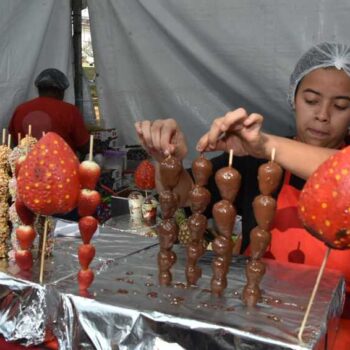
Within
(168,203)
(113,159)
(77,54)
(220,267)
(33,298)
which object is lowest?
(113,159)

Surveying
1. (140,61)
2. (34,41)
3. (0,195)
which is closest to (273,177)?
(0,195)

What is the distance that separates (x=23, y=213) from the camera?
1305 mm

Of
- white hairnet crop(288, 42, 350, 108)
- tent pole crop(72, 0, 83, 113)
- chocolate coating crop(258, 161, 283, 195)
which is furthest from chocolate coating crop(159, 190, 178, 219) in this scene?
tent pole crop(72, 0, 83, 113)

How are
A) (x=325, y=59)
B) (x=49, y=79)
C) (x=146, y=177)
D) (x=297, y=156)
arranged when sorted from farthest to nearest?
1. (x=49, y=79)
2. (x=146, y=177)
3. (x=325, y=59)
4. (x=297, y=156)

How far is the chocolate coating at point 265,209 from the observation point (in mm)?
1128

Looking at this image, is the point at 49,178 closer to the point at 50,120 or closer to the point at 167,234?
the point at 167,234

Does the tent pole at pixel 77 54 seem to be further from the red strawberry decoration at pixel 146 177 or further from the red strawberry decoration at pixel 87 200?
the red strawberry decoration at pixel 87 200

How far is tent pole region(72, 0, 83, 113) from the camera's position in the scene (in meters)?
3.13

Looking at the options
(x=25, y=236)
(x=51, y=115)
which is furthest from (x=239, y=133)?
(x=51, y=115)

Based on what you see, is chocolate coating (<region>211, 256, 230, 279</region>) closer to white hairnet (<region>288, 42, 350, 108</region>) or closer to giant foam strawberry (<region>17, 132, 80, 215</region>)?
giant foam strawberry (<region>17, 132, 80, 215</region>)

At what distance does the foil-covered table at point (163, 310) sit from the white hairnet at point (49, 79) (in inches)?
74.9

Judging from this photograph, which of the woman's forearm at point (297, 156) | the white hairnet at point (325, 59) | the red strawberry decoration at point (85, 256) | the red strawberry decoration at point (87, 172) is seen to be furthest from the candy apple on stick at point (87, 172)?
the white hairnet at point (325, 59)

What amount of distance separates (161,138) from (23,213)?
1.49ft

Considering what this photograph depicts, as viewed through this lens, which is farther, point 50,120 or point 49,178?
point 50,120
